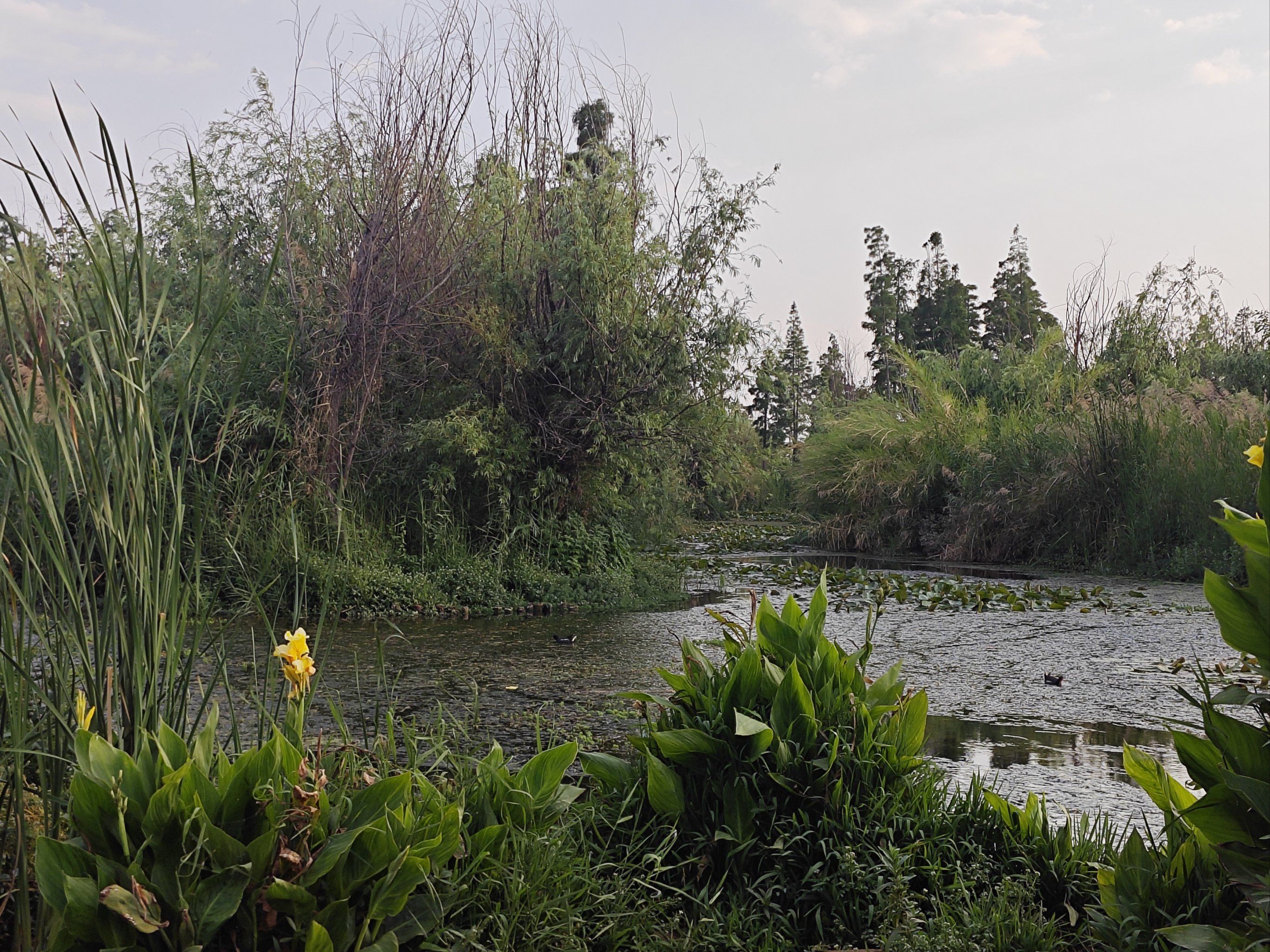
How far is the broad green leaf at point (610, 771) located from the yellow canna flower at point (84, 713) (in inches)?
46.5

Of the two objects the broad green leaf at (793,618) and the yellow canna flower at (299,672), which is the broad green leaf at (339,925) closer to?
the yellow canna flower at (299,672)

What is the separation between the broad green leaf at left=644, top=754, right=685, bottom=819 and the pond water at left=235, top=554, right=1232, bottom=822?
304mm

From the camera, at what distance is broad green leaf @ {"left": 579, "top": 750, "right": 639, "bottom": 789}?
2.48 m

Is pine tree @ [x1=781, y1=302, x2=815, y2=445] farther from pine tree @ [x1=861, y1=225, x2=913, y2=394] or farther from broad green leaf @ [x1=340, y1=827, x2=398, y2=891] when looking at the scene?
broad green leaf @ [x1=340, y1=827, x2=398, y2=891]

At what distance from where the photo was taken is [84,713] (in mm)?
1702

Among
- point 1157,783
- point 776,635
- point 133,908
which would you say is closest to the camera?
point 133,908

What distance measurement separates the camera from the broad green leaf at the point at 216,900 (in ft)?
5.11

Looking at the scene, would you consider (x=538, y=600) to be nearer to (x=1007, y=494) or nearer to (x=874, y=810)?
(x=874, y=810)

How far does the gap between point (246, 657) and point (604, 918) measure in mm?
3893

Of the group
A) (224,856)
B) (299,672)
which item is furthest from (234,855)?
(299,672)

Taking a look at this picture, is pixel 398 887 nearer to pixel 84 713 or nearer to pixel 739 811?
pixel 84 713

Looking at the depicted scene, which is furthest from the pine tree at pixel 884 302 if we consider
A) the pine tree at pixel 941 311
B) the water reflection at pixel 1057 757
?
the water reflection at pixel 1057 757

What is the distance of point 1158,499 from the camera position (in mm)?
10656

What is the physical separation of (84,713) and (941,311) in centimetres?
4177
